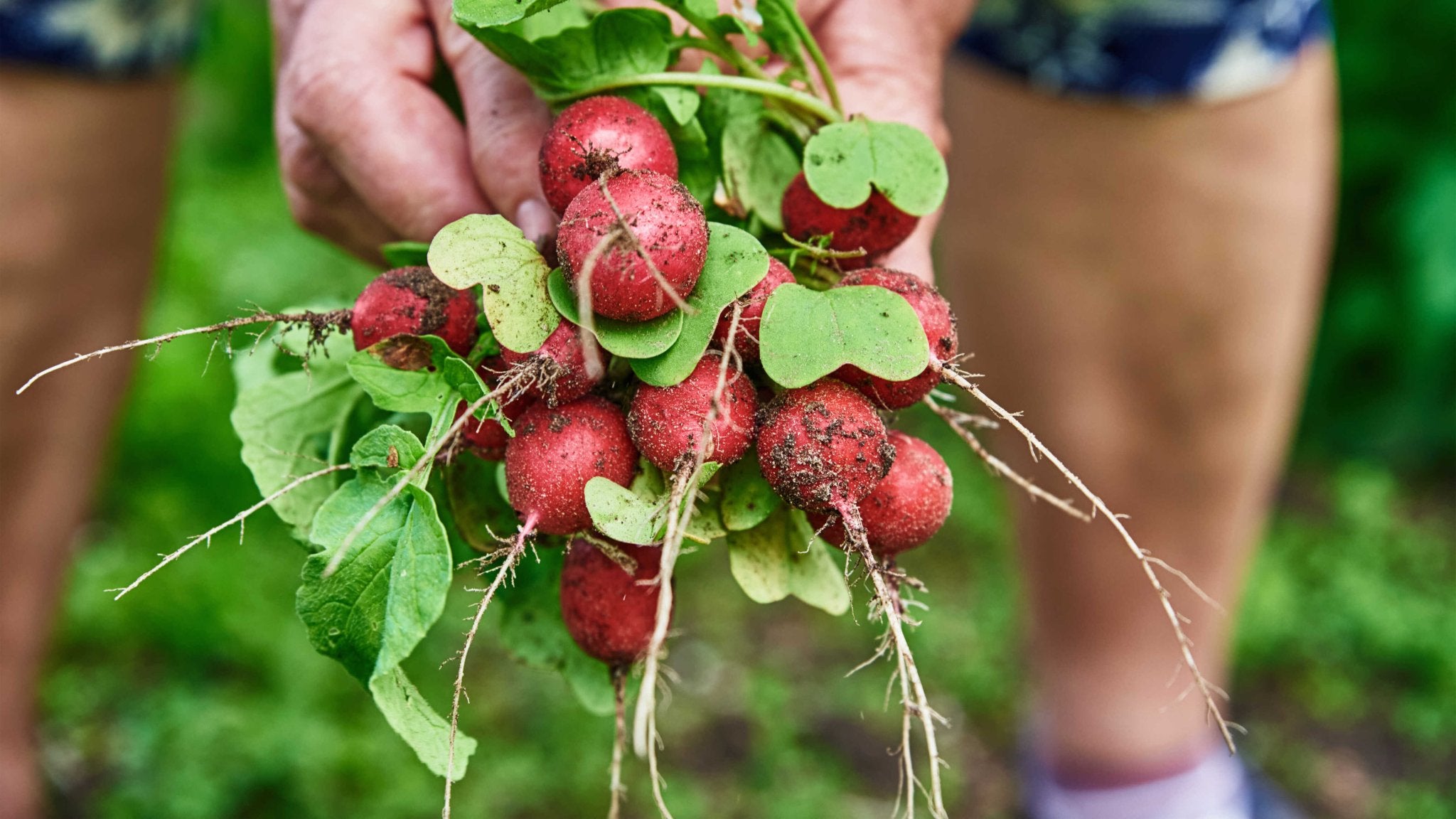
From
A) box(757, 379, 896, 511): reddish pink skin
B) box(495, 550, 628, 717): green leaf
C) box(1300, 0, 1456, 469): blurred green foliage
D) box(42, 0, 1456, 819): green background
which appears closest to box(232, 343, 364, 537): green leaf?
box(495, 550, 628, 717): green leaf

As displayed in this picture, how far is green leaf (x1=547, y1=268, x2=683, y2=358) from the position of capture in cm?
93

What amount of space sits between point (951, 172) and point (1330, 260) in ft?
4.72

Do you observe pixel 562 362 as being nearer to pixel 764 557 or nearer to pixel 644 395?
pixel 644 395

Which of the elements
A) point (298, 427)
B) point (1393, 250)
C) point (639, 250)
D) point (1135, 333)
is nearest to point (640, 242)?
point (639, 250)

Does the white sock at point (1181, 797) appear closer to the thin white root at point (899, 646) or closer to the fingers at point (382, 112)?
the thin white root at point (899, 646)

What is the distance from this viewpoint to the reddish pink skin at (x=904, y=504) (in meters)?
1.01

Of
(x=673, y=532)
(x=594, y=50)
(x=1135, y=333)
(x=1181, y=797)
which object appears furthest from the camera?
(x=1181, y=797)

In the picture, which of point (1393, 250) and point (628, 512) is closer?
point (628, 512)

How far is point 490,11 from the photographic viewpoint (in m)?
0.97

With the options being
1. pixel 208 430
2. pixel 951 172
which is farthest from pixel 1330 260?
pixel 208 430

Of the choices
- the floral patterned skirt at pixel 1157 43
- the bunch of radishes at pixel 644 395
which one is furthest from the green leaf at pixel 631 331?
the floral patterned skirt at pixel 1157 43

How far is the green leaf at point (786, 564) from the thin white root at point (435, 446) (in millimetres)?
227

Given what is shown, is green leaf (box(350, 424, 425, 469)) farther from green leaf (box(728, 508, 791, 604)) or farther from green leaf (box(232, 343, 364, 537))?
Result: green leaf (box(728, 508, 791, 604))

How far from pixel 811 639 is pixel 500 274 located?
1.80m
